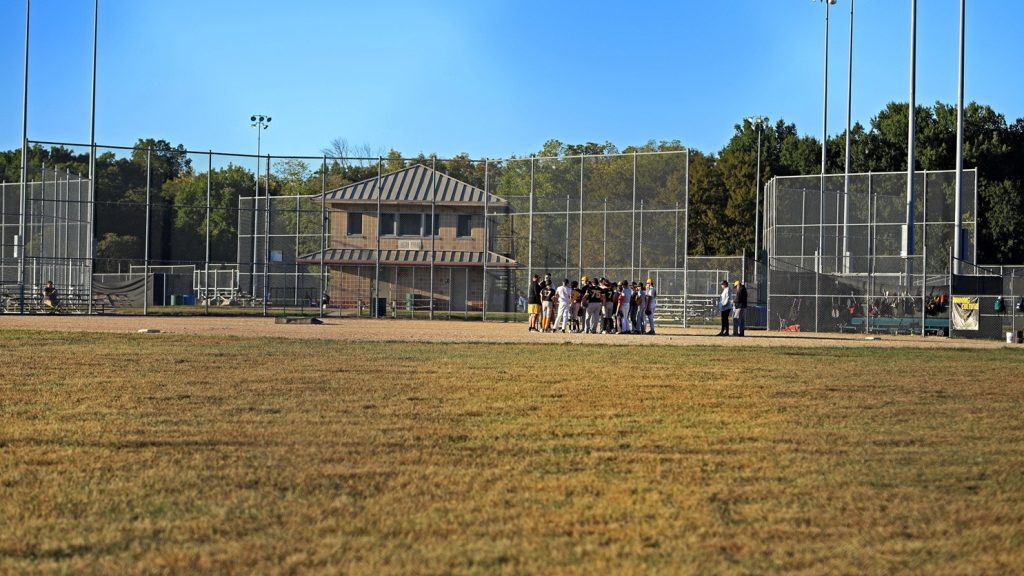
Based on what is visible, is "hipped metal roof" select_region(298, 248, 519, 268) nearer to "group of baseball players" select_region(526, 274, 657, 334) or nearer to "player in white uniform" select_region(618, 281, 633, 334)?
"group of baseball players" select_region(526, 274, 657, 334)

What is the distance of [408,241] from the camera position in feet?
167

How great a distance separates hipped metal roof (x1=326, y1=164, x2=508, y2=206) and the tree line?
2.64 feet

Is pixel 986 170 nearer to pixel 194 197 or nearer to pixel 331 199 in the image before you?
pixel 331 199

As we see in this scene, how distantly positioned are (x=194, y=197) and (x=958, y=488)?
1643 inches

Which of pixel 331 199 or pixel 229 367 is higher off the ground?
pixel 331 199

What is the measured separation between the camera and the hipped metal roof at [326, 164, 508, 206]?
51781 mm

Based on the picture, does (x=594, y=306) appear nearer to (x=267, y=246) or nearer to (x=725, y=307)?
(x=725, y=307)

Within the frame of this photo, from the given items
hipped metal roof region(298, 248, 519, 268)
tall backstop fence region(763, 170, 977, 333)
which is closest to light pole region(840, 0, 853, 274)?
tall backstop fence region(763, 170, 977, 333)

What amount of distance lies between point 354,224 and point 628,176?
49.8 feet

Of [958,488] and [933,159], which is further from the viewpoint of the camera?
[933,159]

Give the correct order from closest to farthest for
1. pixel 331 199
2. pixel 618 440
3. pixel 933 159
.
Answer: pixel 618 440 < pixel 331 199 < pixel 933 159

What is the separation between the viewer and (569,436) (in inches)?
403

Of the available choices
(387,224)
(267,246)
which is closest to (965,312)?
(267,246)

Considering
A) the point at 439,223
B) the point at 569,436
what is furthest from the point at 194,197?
the point at 569,436
